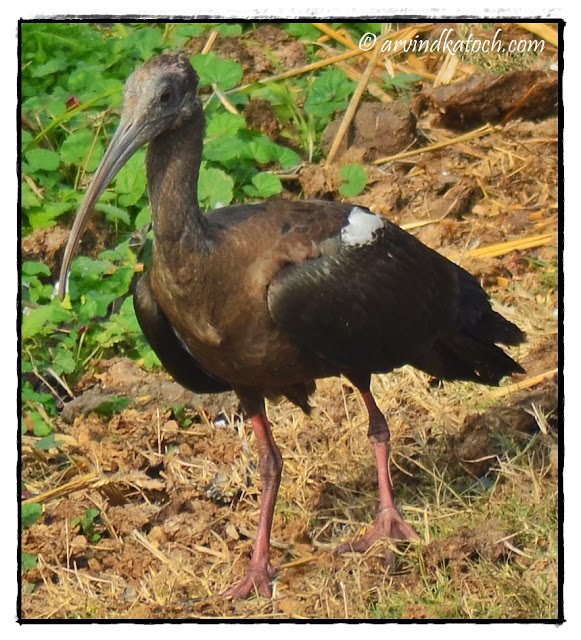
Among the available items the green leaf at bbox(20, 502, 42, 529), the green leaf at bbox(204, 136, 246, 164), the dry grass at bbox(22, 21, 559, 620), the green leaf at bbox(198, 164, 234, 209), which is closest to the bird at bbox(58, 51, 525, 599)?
the dry grass at bbox(22, 21, 559, 620)

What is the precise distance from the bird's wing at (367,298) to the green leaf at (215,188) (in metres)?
1.90

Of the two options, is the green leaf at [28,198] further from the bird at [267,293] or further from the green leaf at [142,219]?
the bird at [267,293]

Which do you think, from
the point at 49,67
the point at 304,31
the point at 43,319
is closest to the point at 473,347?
the point at 43,319

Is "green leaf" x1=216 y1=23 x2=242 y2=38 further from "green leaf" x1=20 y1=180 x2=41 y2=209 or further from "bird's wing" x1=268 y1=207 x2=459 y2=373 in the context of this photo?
"bird's wing" x1=268 y1=207 x2=459 y2=373

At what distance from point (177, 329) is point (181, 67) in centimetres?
100

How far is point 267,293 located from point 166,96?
805 millimetres

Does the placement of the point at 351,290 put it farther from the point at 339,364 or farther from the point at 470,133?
the point at 470,133

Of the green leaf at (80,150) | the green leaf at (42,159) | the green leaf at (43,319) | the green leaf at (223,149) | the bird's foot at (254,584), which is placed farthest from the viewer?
the green leaf at (80,150)

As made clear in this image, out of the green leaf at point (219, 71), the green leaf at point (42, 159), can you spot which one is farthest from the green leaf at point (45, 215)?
the green leaf at point (219, 71)

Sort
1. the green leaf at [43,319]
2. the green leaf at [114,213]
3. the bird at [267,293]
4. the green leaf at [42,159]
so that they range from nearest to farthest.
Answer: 1. the bird at [267,293]
2. the green leaf at [43,319]
3. the green leaf at [114,213]
4. the green leaf at [42,159]

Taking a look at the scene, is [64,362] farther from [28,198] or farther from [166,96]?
[166,96]

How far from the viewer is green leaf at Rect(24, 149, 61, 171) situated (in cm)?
735

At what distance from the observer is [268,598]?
16.4 ft

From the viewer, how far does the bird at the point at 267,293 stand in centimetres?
457
